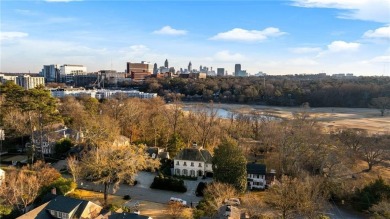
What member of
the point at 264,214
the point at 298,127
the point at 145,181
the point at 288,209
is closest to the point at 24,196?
the point at 145,181

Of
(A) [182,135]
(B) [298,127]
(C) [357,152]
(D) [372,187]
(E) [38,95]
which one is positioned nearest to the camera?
(D) [372,187]

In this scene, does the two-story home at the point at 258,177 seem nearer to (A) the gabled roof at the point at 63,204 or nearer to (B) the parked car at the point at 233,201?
(B) the parked car at the point at 233,201

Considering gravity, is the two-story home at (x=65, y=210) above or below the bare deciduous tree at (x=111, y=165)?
below

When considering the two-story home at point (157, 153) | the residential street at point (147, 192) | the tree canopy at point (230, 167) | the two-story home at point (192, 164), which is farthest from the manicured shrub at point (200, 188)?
the two-story home at point (157, 153)

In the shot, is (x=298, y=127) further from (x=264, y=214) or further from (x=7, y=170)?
(x=7, y=170)

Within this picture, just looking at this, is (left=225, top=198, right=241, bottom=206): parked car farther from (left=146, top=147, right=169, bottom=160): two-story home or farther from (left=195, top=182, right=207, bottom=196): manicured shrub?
(left=146, top=147, right=169, bottom=160): two-story home

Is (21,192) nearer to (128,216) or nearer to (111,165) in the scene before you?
(111,165)
